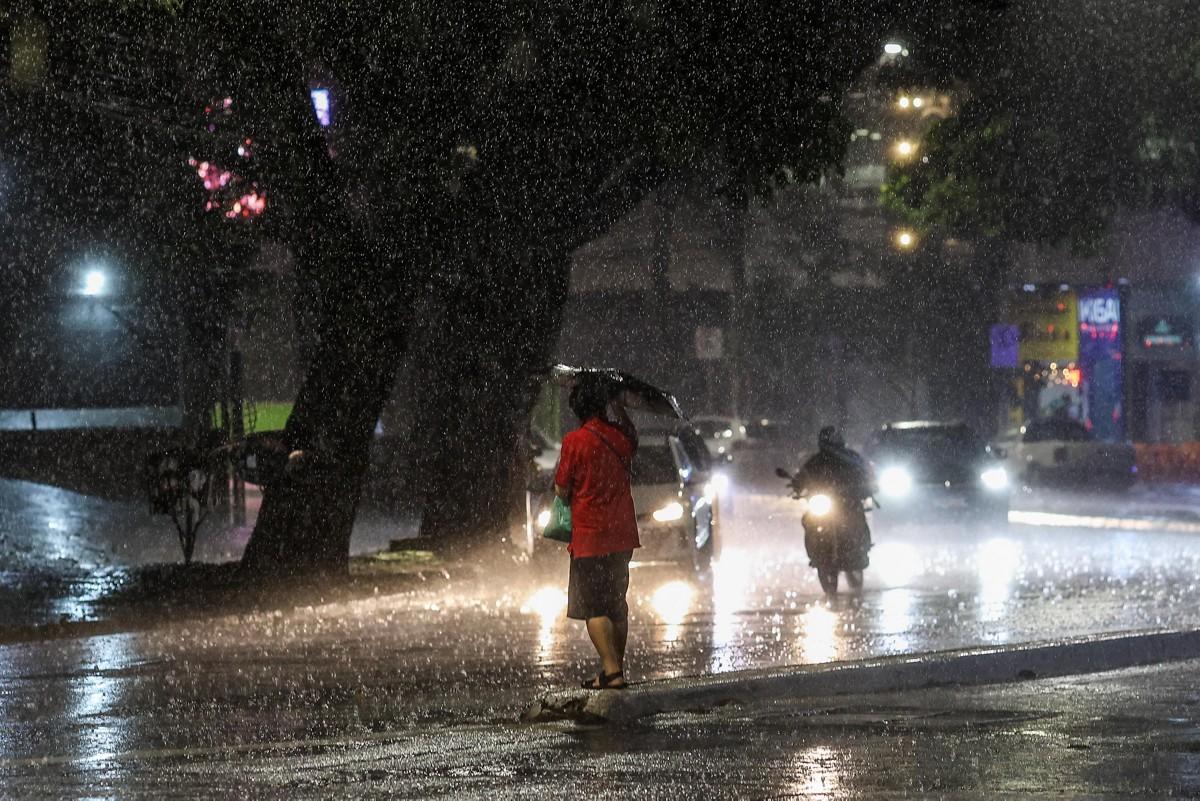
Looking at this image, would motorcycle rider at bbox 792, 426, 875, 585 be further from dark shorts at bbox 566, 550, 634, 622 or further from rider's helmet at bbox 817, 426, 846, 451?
dark shorts at bbox 566, 550, 634, 622

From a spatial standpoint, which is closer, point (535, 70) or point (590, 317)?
point (535, 70)

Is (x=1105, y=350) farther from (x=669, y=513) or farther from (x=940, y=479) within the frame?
(x=669, y=513)

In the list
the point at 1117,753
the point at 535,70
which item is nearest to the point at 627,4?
the point at 535,70

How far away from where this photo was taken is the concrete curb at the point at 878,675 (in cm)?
919

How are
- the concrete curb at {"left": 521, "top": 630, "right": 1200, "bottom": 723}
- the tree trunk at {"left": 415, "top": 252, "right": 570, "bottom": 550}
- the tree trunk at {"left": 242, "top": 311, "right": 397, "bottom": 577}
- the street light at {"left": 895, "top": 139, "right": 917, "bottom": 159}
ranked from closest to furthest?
the concrete curb at {"left": 521, "top": 630, "right": 1200, "bottom": 723} < the tree trunk at {"left": 242, "top": 311, "right": 397, "bottom": 577} < the tree trunk at {"left": 415, "top": 252, "right": 570, "bottom": 550} < the street light at {"left": 895, "top": 139, "right": 917, "bottom": 159}

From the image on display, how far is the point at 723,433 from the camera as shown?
4519 centimetres

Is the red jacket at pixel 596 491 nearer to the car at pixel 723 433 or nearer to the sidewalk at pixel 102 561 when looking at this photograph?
the sidewalk at pixel 102 561

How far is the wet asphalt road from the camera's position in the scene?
30.4ft

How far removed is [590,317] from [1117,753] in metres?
47.1

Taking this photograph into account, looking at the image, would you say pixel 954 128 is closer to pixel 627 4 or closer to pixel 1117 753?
pixel 627 4

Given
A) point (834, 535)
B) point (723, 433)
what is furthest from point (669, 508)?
point (723, 433)

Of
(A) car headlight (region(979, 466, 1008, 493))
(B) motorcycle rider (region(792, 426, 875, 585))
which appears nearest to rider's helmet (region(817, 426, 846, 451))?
(B) motorcycle rider (region(792, 426, 875, 585))

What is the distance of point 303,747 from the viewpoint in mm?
8531

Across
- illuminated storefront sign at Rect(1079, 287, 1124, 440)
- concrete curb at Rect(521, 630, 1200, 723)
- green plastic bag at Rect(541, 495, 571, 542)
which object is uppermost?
illuminated storefront sign at Rect(1079, 287, 1124, 440)
